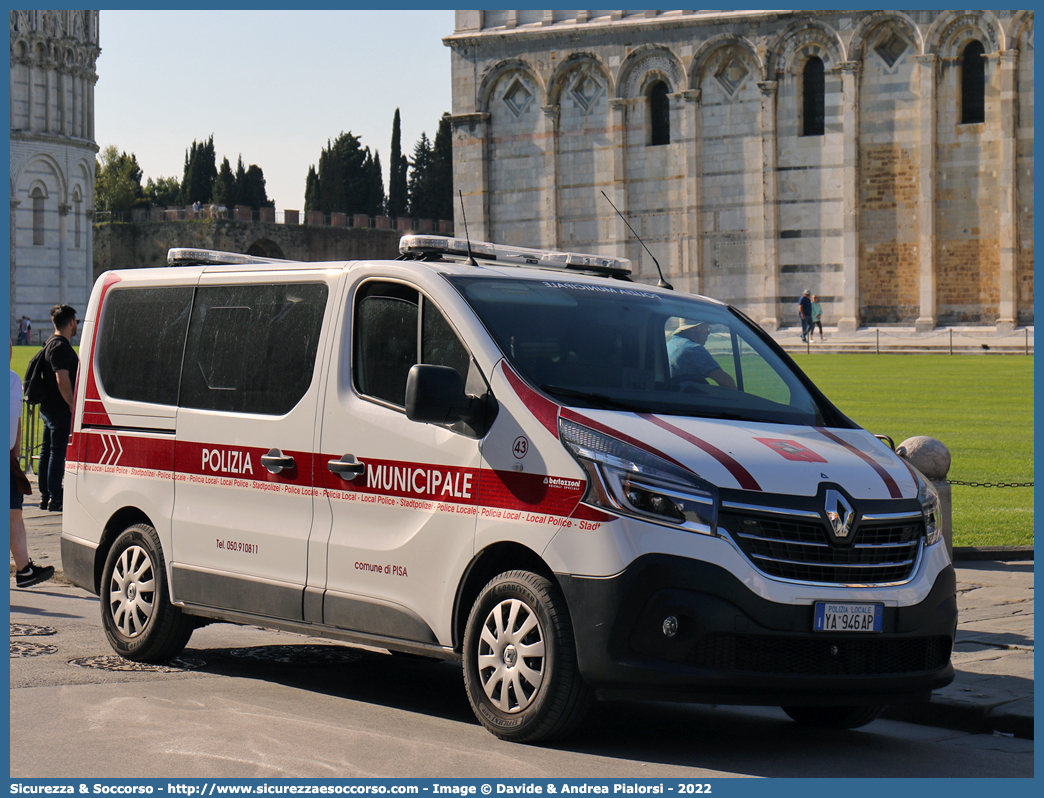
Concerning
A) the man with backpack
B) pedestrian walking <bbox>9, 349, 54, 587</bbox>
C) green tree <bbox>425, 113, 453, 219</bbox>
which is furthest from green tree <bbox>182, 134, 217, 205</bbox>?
pedestrian walking <bbox>9, 349, 54, 587</bbox>

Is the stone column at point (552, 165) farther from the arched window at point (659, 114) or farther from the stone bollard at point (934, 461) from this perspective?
the stone bollard at point (934, 461)

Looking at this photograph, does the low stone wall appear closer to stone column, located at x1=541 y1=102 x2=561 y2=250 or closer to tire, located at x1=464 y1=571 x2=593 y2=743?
stone column, located at x1=541 y1=102 x2=561 y2=250

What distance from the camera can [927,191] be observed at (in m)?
40.6

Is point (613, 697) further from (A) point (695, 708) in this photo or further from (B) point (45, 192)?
(B) point (45, 192)

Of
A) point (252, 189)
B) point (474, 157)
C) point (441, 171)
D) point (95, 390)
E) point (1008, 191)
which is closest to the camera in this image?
point (95, 390)

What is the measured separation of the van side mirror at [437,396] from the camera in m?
5.63

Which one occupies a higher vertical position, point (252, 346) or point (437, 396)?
point (252, 346)

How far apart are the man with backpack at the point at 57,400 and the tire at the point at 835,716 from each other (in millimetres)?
8521

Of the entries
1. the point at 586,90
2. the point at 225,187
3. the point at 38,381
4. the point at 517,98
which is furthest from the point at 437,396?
the point at 225,187

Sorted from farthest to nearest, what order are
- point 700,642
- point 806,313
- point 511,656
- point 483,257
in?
point 806,313
point 483,257
point 511,656
point 700,642

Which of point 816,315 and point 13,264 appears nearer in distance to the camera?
point 816,315

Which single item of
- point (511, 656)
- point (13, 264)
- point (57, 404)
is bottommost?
point (511, 656)

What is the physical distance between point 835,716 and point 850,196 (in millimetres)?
37015

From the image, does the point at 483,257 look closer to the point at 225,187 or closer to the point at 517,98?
the point at 517,98
